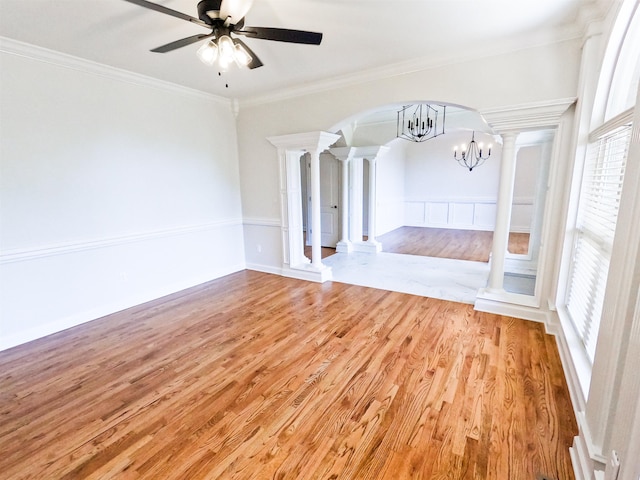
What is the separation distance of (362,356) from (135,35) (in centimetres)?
342

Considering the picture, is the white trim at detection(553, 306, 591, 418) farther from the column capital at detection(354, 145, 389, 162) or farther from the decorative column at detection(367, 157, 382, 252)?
the column capital at detection(354, 145, 389, 162)

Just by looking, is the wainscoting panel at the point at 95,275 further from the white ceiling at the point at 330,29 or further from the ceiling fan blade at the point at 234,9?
the ceiling fan blade at the point at 234,9

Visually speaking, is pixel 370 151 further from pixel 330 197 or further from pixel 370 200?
pixel 330 197

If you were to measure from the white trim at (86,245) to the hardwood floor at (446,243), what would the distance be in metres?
4.09

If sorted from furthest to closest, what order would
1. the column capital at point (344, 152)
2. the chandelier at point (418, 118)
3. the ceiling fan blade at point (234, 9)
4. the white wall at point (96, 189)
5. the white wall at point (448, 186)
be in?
the white wall at point (448, 186) < the column capital at point (344, 152) < the chandelier at point (418, 118) < the white wall at point (96, 189) < the ceiling fan blade at point (234, 9)

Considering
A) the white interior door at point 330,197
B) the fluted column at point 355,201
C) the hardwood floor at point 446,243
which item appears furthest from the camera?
the white interior door at point 330,197

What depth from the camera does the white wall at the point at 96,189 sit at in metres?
2.90

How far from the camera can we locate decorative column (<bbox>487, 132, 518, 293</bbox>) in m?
3.22

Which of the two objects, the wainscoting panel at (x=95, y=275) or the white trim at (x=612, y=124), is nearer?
the white trim at (x=612, y=124)

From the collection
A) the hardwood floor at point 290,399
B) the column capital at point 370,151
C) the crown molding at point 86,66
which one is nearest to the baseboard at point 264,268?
the hardwood floor at point 290,399

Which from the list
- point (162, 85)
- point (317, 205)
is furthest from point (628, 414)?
point (162, 85)

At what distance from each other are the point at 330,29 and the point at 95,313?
379 centimetres

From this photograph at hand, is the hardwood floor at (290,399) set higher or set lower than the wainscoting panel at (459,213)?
lower

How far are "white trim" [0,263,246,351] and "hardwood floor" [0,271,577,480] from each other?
0.33 feet
